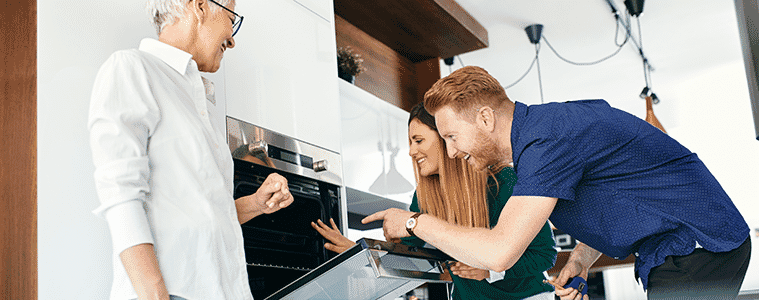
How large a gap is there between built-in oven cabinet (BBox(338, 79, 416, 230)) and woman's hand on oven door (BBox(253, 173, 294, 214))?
1039mm

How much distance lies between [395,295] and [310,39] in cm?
94

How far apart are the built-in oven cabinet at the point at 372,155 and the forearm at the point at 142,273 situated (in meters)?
1.48

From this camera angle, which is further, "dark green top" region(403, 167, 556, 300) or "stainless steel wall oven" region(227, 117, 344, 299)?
"dark green top" region(403, 167, 556, 300)

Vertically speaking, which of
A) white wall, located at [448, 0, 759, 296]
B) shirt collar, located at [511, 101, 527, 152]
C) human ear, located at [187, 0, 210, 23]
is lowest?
shirt collar, located at [511, 101, 527, 152]

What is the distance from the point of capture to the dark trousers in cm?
151

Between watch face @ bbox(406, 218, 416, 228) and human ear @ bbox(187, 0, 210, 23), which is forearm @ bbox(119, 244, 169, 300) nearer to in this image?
human ear @ bbox(187, 0, 210, 23)

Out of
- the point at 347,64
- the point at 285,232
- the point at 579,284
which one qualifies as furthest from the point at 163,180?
the point at 347,64

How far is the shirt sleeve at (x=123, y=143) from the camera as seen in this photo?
3.53 ft

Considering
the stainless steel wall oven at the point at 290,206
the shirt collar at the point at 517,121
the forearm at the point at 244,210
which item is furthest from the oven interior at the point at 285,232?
the shirt collar at the point at 517,121

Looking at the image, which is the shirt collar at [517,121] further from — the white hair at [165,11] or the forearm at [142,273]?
the forearm at [142,273]

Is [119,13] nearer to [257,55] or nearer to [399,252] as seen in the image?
[257,55]

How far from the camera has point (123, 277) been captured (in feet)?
3.65

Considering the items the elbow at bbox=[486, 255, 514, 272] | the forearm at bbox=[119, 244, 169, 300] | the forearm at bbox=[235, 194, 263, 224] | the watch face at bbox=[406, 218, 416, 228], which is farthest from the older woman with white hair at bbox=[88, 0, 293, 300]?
the elbow at bbox=[486, 255, 514, 272]

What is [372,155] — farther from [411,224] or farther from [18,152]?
[18,152]
